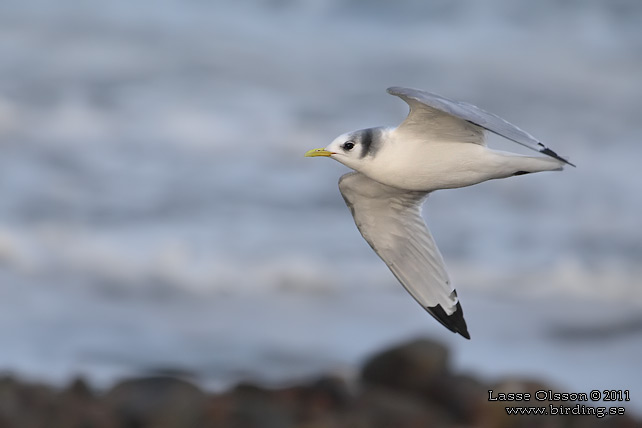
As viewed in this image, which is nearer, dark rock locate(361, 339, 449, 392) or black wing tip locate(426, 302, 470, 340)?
black wing tip locate(426, 302, 470, 340)

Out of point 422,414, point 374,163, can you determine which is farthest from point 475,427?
point 374,163

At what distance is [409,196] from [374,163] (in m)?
0.85

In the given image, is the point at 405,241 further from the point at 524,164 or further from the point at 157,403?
the point at 157,403

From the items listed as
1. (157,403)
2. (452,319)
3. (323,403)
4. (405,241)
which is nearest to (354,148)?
(405,241)

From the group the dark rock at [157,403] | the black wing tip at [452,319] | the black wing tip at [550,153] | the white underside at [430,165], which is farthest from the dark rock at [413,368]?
the black wing tip at [550,153]

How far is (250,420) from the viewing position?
7738 millimetres

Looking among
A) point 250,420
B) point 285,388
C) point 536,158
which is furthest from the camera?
→ point 285,388

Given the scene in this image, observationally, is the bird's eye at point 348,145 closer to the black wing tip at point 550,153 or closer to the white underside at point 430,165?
the white underside at point 430,165

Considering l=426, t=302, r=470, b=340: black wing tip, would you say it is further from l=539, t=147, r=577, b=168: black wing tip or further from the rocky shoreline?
the rocky shoreline

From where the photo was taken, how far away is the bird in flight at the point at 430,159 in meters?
4.66

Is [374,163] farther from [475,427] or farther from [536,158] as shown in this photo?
[475,427]

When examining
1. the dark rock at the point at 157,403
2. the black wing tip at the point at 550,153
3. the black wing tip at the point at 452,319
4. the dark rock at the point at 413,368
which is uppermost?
the black wing tip at the point at 550,153

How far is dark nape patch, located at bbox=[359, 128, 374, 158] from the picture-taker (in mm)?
5023

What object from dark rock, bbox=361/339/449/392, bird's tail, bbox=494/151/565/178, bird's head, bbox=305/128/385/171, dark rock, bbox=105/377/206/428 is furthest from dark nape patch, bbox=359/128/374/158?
dark rock, bbox=361/339/449/392
